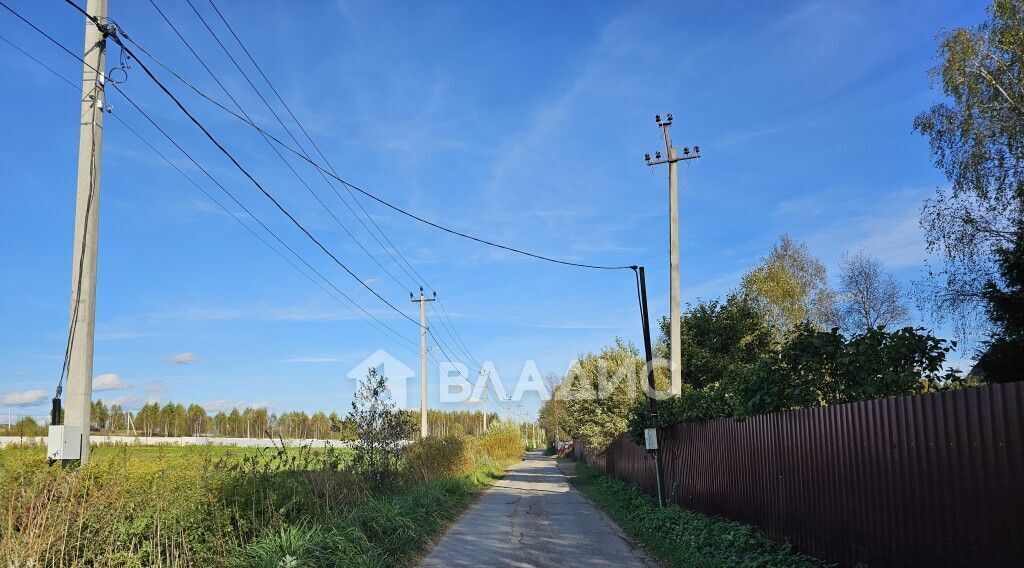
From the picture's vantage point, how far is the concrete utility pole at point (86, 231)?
874 centimetres

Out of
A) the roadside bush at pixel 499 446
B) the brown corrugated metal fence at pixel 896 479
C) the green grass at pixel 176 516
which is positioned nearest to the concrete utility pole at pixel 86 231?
the green grass at pixel 176 516

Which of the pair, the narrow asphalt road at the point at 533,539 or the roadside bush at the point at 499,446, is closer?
the narrow asphalt road at the point at 533,539

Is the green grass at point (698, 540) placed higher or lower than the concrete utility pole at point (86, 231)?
lower

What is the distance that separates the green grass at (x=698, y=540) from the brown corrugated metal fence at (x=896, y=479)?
10.1 inches

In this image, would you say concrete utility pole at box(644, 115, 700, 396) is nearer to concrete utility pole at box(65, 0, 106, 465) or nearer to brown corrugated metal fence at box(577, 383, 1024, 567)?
brown corrugated metal fence at box(577, 383, 1024, 567)

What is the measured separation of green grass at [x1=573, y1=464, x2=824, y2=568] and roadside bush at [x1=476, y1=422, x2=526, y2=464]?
80.5ft

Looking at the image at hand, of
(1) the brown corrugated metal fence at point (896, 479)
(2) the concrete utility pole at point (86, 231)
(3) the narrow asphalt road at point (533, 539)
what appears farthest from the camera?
(3) the narrow asphalt road at point (533, 539)

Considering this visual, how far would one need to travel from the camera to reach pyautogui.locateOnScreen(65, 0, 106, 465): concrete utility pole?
8.74 metres

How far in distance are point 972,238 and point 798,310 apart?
1712 cm

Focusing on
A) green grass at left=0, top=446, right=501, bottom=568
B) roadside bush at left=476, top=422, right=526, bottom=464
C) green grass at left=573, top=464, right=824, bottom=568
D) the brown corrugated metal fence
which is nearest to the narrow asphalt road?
green grass at left=573, top=464, right=824, bottom=568

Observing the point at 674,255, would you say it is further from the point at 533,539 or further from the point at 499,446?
the point at 499,446

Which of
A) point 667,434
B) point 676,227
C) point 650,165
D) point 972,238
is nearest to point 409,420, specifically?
point 667,434

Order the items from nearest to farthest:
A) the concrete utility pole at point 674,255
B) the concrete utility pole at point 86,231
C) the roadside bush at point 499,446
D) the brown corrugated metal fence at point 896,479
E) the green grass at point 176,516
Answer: the brown corrugated metal fence at point 896,479, the green grass at point 176,516, the concrete utility pole at point 86,231, the concrete utility pole at point 674,255, the roadside bush at point 499,446

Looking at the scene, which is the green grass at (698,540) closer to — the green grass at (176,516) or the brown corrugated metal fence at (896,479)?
the brown corrugated metal fence at (896,479)
